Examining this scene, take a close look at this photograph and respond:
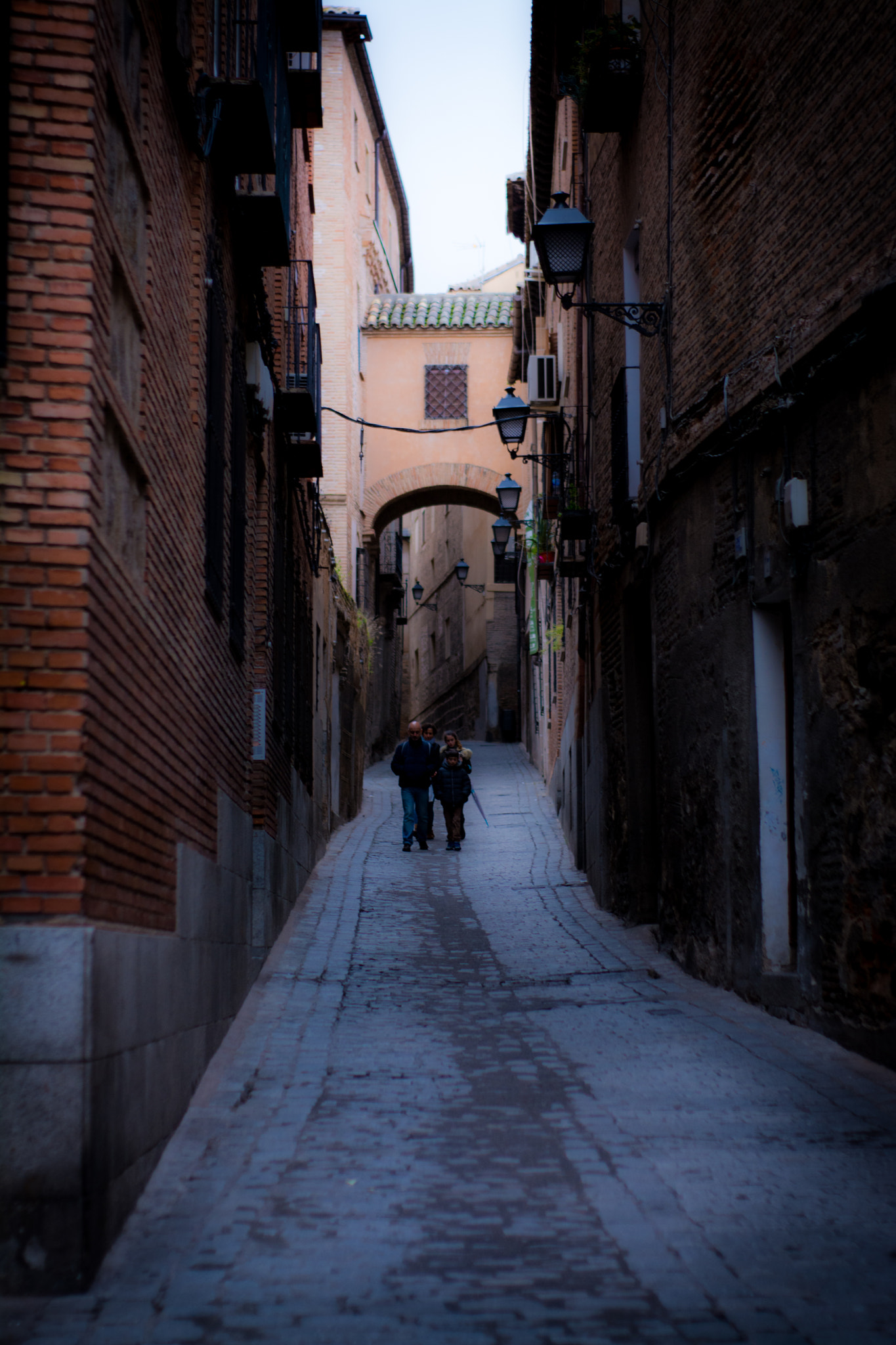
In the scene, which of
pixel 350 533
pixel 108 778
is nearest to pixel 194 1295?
pixel 108 778

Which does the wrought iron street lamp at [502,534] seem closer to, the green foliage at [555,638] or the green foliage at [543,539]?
the green foliage at [543,539]

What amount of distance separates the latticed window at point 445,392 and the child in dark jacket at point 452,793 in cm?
1411

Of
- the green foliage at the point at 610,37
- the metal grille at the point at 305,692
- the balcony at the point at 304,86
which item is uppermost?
the green foliage at the point at 610,37

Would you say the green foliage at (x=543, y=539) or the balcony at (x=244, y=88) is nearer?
the balcony at (x=244, y=88)

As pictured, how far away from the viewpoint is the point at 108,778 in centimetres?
487

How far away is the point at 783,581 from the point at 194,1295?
5446 millimetres

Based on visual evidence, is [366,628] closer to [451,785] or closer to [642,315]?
[451,785]

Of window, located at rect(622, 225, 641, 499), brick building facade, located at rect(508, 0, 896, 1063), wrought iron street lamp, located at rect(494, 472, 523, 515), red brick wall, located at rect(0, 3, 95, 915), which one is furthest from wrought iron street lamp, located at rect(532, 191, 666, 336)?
wrought iron street lamp, located at rect(494, 472, 523, 515)

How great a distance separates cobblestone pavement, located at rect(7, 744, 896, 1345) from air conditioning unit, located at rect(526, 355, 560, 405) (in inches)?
514

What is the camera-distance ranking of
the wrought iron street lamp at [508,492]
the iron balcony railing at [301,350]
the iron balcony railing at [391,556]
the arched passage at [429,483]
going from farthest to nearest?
the iron balcony railing at [391,556]
the arched passage at [429,483]
the wrought iron street lamp at [508,492]
the iron balcony railing at [301,350]

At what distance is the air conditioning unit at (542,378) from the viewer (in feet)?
70.0

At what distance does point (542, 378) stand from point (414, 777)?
720 cm

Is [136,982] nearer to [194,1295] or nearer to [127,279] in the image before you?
[194,1295]

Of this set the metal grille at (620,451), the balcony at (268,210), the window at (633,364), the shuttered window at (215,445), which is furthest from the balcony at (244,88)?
the metal grille at (620,451)
